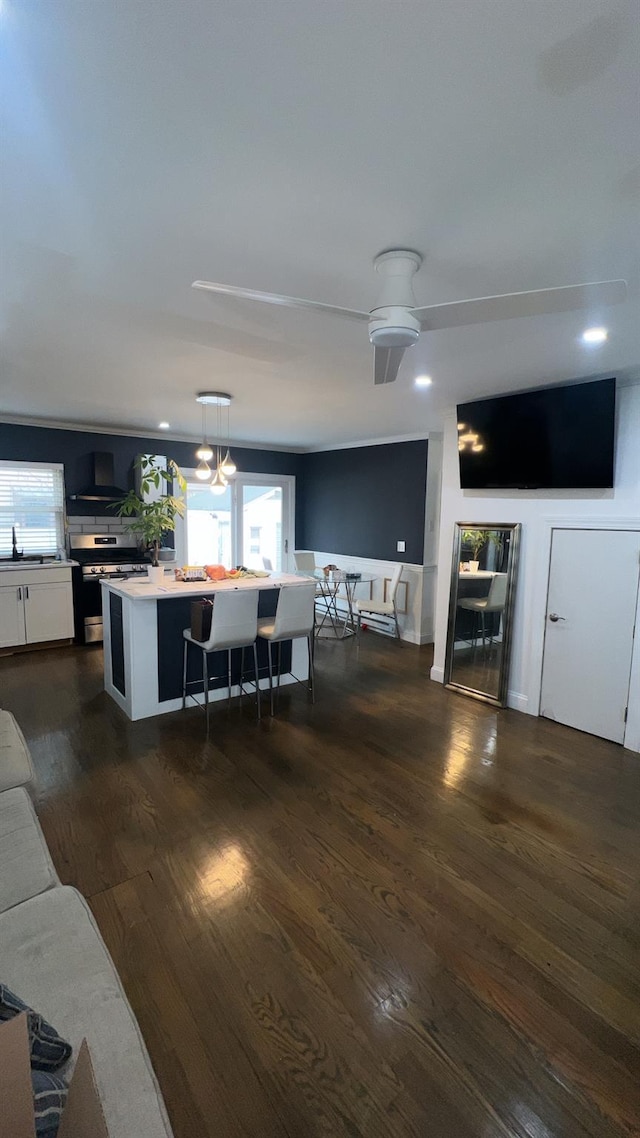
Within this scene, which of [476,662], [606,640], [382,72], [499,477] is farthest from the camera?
[476,662]

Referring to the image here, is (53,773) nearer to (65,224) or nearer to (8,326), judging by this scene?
(8,326)

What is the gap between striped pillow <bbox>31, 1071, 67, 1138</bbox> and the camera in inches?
32.9

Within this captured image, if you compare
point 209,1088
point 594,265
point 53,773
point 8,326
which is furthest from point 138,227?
point 53,773

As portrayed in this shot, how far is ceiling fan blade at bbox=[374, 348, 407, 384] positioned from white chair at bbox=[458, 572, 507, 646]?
105 inches

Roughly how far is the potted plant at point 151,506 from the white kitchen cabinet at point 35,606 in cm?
101

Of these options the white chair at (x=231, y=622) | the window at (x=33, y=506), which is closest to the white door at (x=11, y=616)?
the window at (x=33, y=506)

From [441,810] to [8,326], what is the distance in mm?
3646

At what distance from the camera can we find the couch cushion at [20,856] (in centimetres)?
151

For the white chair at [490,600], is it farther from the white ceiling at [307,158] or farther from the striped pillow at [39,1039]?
the striped pillow at [39,1039]

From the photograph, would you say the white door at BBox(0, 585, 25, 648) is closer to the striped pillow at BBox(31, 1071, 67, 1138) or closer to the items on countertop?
the items on countertop

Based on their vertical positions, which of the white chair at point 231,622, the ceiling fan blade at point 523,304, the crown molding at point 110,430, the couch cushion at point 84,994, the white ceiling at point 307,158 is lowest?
the couch cushion at point 84,994

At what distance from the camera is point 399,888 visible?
2154mm

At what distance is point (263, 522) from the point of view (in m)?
8.01

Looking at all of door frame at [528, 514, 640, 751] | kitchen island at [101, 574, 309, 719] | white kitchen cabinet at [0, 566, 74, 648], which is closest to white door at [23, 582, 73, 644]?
white kitchen cabinet at [0, 566, 74, 648]
